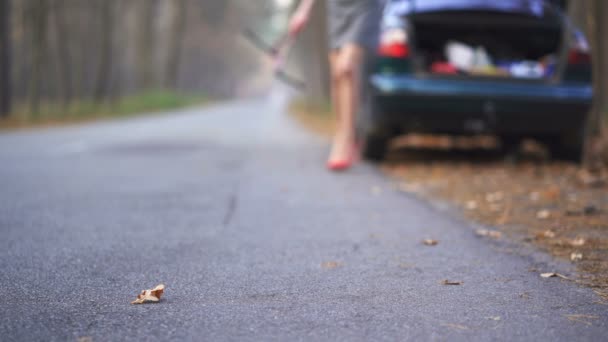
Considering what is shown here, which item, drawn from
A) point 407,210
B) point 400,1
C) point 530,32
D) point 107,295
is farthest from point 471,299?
point 530,32

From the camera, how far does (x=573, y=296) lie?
2604 millimetres

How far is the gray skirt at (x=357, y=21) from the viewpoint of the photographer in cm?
622

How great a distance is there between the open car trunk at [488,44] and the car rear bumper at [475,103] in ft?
0.45

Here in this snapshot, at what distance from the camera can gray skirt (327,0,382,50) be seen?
6219 millimetres

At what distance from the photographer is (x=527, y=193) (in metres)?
5.14

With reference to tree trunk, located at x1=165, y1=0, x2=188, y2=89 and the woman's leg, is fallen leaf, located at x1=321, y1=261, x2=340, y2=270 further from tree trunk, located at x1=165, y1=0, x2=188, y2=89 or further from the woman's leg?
tree trunk, located at x1=165, y1=0, x2=188, y2=89

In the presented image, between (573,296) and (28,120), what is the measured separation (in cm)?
2043

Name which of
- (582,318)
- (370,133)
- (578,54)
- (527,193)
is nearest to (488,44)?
(578,54)

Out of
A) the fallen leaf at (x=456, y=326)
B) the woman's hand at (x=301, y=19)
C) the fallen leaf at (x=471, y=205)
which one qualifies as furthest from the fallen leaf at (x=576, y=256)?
the woman's hand at (x=301, y=19)

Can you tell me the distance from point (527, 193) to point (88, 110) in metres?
23.0

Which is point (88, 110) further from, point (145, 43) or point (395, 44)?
point (395, 44)

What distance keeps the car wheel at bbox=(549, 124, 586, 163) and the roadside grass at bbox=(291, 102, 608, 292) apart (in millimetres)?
95

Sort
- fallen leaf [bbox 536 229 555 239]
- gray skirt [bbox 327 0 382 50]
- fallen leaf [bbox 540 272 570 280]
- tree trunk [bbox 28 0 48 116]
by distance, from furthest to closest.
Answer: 1. tree trunk [bbox 28 0 48 116]
2. gray skirt [bbox 327 0 382 50]
3. fallen leaf [bbox 536 229 555 239]
4. fallen leaf [bbox 540 272 570 280]

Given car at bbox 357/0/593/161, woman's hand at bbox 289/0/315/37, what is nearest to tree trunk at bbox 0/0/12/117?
woman's hand at bbox 289/0/315/37
